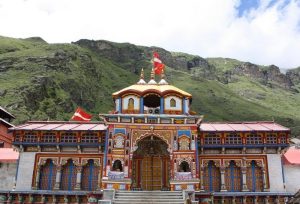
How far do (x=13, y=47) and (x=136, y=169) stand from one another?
463ft

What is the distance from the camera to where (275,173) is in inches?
1405

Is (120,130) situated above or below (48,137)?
above

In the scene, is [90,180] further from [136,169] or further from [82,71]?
[82,71]

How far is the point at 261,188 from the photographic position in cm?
3588

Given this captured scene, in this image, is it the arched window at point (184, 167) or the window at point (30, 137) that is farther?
the window at point (30, 137)

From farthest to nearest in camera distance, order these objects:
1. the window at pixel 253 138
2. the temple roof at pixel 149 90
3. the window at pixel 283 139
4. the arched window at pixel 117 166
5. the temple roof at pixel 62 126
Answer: the temple roof at pixel 62 126, the window at pixel 253 138, the window at pixel 283 139, the temple roof at pixel 149 90, the arched window at pixel 117 166

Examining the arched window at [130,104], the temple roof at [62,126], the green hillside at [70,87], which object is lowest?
the temple roof at [62,126]

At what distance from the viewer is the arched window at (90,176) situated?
3612 cm

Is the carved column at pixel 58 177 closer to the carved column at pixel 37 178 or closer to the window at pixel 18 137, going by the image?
the carved column at pixel 37 178

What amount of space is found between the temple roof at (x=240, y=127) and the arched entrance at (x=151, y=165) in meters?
5.06

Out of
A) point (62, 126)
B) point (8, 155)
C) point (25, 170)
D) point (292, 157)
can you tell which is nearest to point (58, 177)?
point (25, 170)

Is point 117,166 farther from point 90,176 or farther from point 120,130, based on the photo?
point 90,176

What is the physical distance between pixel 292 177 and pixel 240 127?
24.1 feet

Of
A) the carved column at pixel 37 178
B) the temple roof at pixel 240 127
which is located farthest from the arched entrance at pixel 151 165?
the carved column at pixel 37 178
